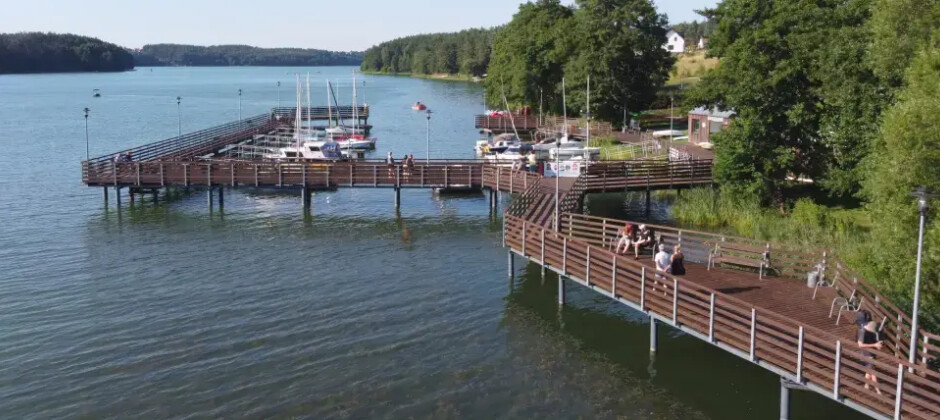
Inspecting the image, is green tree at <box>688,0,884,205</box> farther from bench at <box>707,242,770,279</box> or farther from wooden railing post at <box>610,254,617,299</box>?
wooden railing post at <box>610,254,617,299</box>

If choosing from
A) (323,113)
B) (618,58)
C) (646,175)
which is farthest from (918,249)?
(323,113)

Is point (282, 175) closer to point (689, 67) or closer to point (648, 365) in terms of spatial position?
point (648, 365)

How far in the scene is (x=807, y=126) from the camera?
39.1 meters

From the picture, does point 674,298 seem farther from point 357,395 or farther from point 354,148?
point 354,148

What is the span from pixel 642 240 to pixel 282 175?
24080mm

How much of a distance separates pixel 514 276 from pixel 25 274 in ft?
58.2

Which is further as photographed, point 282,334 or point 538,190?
point 538,190

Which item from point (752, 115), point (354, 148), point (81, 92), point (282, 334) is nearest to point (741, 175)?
point (752, 115)

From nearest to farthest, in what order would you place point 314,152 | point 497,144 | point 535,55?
point 314,152 < point 497,144 < point 535,55

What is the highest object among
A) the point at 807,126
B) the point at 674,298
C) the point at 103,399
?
the point at 807,126

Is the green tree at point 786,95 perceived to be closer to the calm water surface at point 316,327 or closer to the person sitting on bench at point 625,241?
the calm water surface at point 316,327

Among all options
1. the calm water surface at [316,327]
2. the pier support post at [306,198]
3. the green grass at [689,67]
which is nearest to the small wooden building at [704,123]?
the calm water surface at [316,327]

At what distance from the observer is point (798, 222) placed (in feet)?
119

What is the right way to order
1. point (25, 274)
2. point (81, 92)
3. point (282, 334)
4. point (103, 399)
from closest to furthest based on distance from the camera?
point (103, 399), point (282, 334), point (25, 274), point (81, 92)
